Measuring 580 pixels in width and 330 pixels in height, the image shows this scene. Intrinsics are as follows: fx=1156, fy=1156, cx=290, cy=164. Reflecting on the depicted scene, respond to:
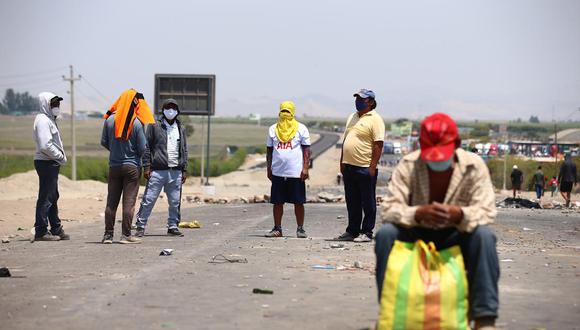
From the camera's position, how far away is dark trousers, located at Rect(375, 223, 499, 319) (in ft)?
23.4

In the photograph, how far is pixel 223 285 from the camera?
1052cm

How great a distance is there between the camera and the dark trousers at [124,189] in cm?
1515

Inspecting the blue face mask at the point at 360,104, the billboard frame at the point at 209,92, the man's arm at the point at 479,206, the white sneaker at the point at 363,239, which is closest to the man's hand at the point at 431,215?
the man's arm at the point at 479,206

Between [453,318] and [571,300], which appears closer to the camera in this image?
[453,318]

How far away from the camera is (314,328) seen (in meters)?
8.09

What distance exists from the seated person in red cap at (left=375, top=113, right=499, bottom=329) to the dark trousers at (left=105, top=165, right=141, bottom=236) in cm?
795

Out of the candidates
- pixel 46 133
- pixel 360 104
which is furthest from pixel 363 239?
pixel 46 133

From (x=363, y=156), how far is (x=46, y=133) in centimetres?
420

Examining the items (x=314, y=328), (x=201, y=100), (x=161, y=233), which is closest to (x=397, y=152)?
(x=201, y=100)

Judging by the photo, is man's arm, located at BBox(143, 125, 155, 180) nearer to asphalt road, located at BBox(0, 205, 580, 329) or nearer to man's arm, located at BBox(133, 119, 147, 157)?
man's arm, located at BBox(133, 119, 147, 157)

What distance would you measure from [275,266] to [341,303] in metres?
2.93

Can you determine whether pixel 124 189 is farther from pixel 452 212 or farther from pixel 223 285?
pixel 452 212

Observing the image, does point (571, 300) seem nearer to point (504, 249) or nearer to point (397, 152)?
point (504, 249)

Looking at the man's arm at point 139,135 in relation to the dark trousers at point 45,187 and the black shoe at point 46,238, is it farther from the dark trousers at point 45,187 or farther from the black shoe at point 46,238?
the black shoe at point 46,238
